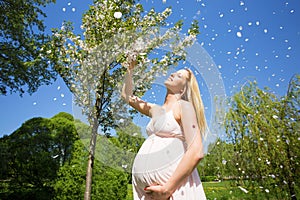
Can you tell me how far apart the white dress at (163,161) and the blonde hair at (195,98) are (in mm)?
127

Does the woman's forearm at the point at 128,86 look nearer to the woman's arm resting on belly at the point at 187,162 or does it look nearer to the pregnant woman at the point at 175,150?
the pregnant woman at the point at 175,150

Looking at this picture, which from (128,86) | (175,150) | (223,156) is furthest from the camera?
(223,156)

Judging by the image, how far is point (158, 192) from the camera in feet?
3.63

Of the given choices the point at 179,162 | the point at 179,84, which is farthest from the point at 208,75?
the point at 179,162

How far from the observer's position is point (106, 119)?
8.34 feet

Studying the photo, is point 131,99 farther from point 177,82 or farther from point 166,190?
point 166,190

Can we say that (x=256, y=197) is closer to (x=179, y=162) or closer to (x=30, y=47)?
(x=179, y=162)

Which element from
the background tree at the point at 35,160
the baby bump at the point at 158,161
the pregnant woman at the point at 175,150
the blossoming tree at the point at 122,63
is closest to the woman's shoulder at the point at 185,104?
the pregnant woman at the point at 175,150

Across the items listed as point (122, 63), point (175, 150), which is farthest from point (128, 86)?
point (175, 150)

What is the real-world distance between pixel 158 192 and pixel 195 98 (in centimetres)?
47

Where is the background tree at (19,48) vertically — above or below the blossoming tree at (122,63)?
above

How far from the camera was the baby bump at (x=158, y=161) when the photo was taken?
1.16 meters

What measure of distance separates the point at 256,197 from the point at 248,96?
2.09 meters

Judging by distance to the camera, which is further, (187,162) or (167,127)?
(167,127)
